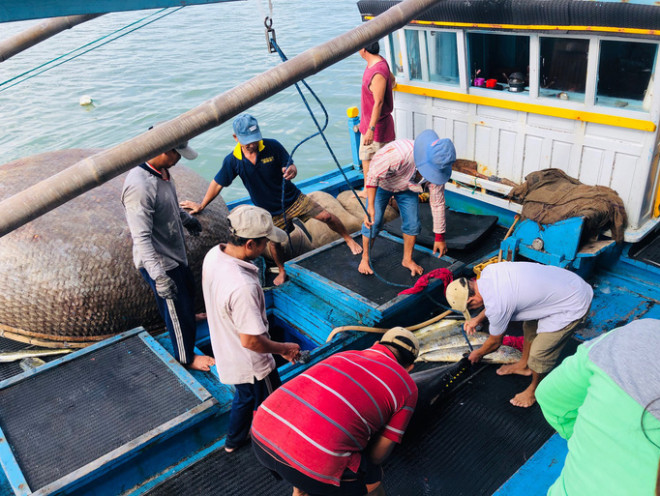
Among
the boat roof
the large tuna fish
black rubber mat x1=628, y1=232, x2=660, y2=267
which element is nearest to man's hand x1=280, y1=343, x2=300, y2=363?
the large tuna fish

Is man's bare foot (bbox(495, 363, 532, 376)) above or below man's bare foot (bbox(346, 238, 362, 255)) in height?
below

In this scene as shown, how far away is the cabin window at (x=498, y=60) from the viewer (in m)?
5.23

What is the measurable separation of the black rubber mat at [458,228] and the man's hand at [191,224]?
2.12m

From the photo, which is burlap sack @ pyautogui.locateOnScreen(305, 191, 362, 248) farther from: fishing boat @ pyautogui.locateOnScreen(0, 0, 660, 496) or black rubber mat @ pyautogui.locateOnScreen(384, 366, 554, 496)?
black rubber mat @ pyautogui.locateOnScreen(384, 366, 554, 496)

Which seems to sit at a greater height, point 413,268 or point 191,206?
point 191,206

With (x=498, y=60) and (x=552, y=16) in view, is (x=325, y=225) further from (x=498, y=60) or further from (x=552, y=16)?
(x=552, y=16)

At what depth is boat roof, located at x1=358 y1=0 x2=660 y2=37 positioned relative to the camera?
154 inches

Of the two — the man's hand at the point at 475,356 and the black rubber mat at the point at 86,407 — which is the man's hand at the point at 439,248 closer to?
the man's hand at the point at 475,356

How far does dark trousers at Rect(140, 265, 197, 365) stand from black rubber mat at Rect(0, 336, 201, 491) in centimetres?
20

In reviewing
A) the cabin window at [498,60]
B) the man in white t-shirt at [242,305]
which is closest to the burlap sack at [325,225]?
the cabin window at [498,60]

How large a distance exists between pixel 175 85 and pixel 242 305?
1745 cm

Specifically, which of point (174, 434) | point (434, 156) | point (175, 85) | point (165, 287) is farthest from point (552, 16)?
point (175, 85)

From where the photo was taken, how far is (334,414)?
2123 millimetres

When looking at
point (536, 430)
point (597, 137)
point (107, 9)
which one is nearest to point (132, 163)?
point (107, 9)
